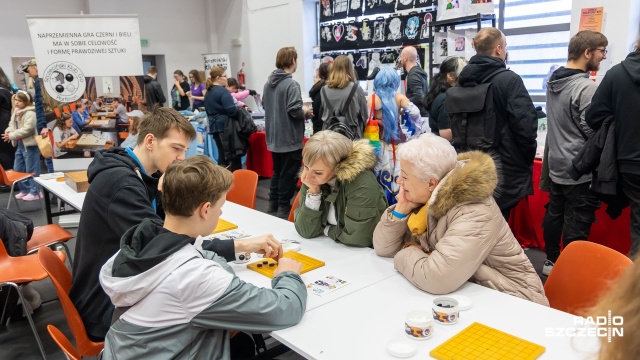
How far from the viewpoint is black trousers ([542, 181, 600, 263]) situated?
9.91 ft

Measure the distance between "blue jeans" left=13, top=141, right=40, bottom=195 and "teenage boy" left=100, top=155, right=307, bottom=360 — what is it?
17.8ft

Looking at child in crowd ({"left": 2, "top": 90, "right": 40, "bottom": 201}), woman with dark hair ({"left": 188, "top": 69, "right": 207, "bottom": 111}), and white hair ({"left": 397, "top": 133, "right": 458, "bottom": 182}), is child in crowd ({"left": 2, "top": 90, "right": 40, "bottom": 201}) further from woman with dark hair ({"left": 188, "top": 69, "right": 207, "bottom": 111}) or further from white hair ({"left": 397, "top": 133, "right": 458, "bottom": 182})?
white hair ({"left": 397, "top": 133, "right": 458, "bottom": 182})

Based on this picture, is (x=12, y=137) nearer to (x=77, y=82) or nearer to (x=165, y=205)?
(x=77, y=82)

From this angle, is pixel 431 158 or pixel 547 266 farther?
pixel 547 266

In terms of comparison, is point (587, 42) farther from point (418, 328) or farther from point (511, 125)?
point (418, 328)

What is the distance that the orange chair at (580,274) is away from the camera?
1.64m

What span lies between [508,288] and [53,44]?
4914mm

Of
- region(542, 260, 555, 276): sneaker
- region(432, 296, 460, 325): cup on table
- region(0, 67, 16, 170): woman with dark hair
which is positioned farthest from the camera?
region(0, 67, 16, 170): woman with dark hair

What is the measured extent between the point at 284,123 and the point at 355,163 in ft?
8.79

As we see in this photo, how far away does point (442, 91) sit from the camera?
3947 millimetres

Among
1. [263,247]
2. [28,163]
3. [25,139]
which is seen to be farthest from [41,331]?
[28,163]

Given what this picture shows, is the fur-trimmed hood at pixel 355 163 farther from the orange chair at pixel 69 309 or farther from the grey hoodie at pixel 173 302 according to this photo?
the orange chair at pixel 69 309

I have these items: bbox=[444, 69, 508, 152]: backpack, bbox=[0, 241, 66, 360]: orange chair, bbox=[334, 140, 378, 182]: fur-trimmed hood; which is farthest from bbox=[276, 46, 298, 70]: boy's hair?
bbox=[0, 241, 66, 360]: orange chair

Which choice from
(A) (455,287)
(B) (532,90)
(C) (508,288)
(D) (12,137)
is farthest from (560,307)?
(D) (12,137)
